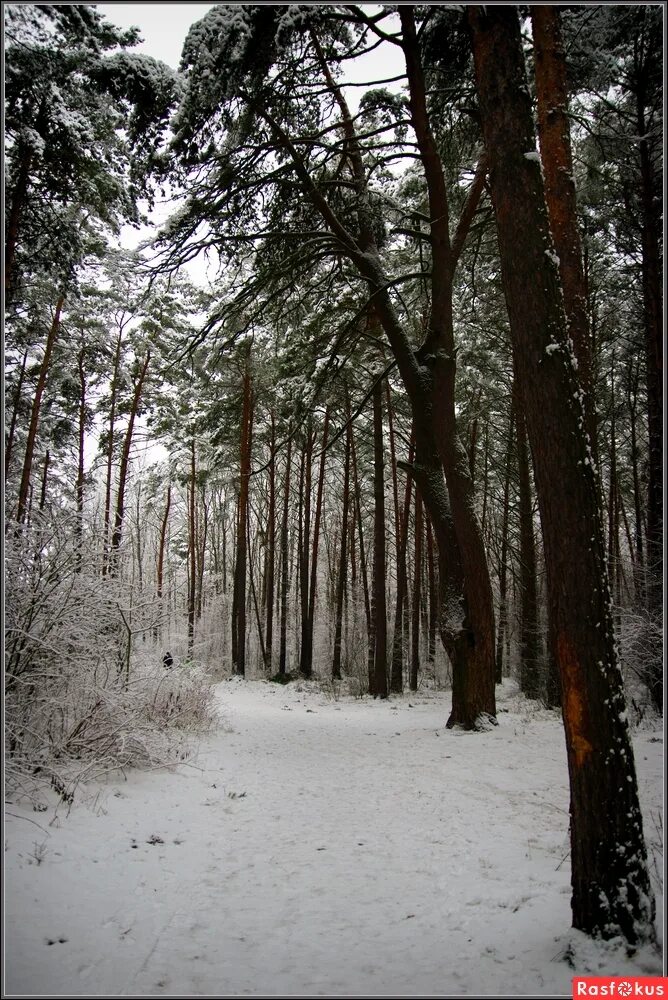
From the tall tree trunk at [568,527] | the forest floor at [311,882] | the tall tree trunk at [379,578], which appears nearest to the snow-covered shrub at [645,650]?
the forest floor at [311,882]

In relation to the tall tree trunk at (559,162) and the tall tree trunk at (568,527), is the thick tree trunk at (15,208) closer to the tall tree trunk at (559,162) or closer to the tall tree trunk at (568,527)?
the tall tree trunk at (568,527)

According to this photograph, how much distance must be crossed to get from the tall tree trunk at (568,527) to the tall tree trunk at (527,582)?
9.36 meters

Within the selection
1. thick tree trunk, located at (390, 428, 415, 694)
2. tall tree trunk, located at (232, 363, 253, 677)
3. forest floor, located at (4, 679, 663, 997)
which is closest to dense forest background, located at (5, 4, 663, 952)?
forest floor, located at (4, 679, 663, 997)

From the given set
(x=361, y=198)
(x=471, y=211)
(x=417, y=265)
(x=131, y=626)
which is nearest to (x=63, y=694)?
(x=131, y=626)

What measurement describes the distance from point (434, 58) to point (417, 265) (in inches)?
173

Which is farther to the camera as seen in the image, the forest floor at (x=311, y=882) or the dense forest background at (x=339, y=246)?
the dense forest background at (x=339, y=246)

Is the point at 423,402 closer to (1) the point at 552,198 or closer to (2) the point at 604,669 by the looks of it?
(1) the point at 552,198

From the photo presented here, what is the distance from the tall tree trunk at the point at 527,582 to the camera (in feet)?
42.0

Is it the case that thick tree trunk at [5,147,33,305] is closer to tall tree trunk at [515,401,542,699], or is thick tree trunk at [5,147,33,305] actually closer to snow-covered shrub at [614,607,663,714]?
snow-covered shrub at [614,607,663,714]

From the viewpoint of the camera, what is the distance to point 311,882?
12.5 feet

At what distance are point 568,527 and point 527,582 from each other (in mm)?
11218

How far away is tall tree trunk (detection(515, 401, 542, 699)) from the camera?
12789mm

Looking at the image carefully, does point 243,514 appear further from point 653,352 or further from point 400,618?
point 653,352

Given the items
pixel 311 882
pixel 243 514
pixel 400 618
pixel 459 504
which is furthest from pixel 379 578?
pixel 311 882
